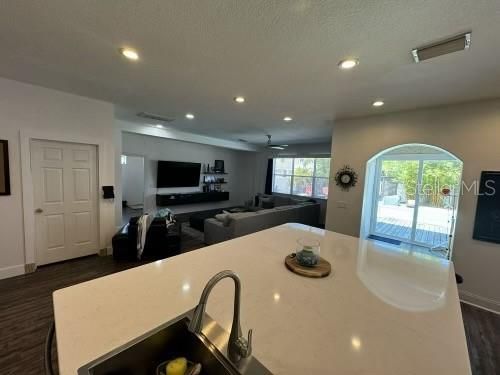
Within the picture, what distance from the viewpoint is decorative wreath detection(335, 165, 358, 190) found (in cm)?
392

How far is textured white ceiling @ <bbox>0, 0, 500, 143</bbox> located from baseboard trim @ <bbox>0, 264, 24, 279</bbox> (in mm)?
2496

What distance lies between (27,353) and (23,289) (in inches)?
51.3

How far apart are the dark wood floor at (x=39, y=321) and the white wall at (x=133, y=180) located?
381 centimetres

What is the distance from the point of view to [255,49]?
1879mm

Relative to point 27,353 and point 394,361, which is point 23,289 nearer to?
point 27,353

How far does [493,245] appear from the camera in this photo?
278 centimetres

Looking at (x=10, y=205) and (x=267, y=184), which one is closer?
(x=10, y=205)

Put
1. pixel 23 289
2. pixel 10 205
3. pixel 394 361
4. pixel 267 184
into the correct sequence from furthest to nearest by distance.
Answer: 1. pixel 267 184
2. pixel 10 205
3. pixel 23 289
4. pixel 394 361

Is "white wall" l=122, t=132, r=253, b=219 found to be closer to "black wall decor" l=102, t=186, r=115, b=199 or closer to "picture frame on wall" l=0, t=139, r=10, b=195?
"black wall decor" l=102, t=186, r=115, b=199

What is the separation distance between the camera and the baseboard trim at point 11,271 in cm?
292

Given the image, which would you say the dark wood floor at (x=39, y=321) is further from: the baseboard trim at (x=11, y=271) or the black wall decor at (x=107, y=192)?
the black wall decor at (x=107, y=192)

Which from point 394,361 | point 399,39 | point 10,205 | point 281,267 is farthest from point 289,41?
point 10,205

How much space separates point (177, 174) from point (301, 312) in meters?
6.71

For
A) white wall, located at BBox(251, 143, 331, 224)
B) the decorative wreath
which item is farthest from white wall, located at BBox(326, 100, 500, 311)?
white wall, located at BBox(251, 143, 331, 224)
